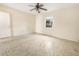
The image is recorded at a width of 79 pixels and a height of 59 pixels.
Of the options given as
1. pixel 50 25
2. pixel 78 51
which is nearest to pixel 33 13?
pixel 50 25

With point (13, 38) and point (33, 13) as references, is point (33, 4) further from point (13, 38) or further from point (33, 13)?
point (13, 38)

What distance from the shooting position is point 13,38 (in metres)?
1.76

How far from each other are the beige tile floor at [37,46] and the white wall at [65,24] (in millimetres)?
122

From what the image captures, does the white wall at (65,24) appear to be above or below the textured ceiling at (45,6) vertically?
below

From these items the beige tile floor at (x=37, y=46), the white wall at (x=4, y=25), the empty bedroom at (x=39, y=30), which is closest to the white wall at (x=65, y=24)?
the empty bedroom at (x=39, y=30)

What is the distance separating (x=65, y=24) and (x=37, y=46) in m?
0.72

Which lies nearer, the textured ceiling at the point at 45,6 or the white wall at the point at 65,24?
the textured ceiling at the point at 45,6

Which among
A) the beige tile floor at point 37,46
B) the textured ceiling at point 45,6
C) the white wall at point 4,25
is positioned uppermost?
the textured ceiling at point 45,6

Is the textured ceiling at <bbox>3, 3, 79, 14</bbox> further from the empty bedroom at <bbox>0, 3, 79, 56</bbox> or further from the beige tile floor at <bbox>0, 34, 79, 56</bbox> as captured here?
the beige tile floor at <bbox>0, 34, 79, 56</bbox>

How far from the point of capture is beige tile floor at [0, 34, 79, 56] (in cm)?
173

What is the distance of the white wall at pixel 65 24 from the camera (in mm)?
1694

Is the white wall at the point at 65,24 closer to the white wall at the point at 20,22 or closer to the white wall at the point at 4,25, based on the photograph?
the white wall at the point at 20,22

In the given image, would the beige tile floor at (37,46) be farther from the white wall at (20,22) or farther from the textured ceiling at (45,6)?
the textured ceiling at (45,6)

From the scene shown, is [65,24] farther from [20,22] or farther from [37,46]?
[20,22]
